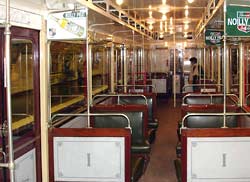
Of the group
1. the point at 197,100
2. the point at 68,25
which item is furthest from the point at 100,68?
the point at 68,25

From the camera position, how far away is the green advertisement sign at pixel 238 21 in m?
3.74

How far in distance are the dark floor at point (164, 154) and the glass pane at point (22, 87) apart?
218cm

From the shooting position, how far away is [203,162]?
366cm

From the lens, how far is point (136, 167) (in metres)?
4.62

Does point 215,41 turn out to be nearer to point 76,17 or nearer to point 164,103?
point 76,17

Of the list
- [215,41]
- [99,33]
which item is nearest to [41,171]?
[99,33]

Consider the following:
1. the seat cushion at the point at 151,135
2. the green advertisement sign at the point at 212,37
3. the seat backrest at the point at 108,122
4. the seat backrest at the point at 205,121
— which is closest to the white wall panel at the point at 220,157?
the seat backrest at the point at 205,121

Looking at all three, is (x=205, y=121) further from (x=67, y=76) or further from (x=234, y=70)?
(x=234, y=70)

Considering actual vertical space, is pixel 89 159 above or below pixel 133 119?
below

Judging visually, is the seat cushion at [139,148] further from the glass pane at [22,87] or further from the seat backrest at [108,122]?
the glass pane at [22,87]

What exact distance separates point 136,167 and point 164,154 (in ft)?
6.50

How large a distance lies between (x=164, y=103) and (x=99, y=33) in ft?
24.6

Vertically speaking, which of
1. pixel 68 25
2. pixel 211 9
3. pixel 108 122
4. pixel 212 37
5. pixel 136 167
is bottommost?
pixel 136 167

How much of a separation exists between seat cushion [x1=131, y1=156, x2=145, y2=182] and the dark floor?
1.02 ft
